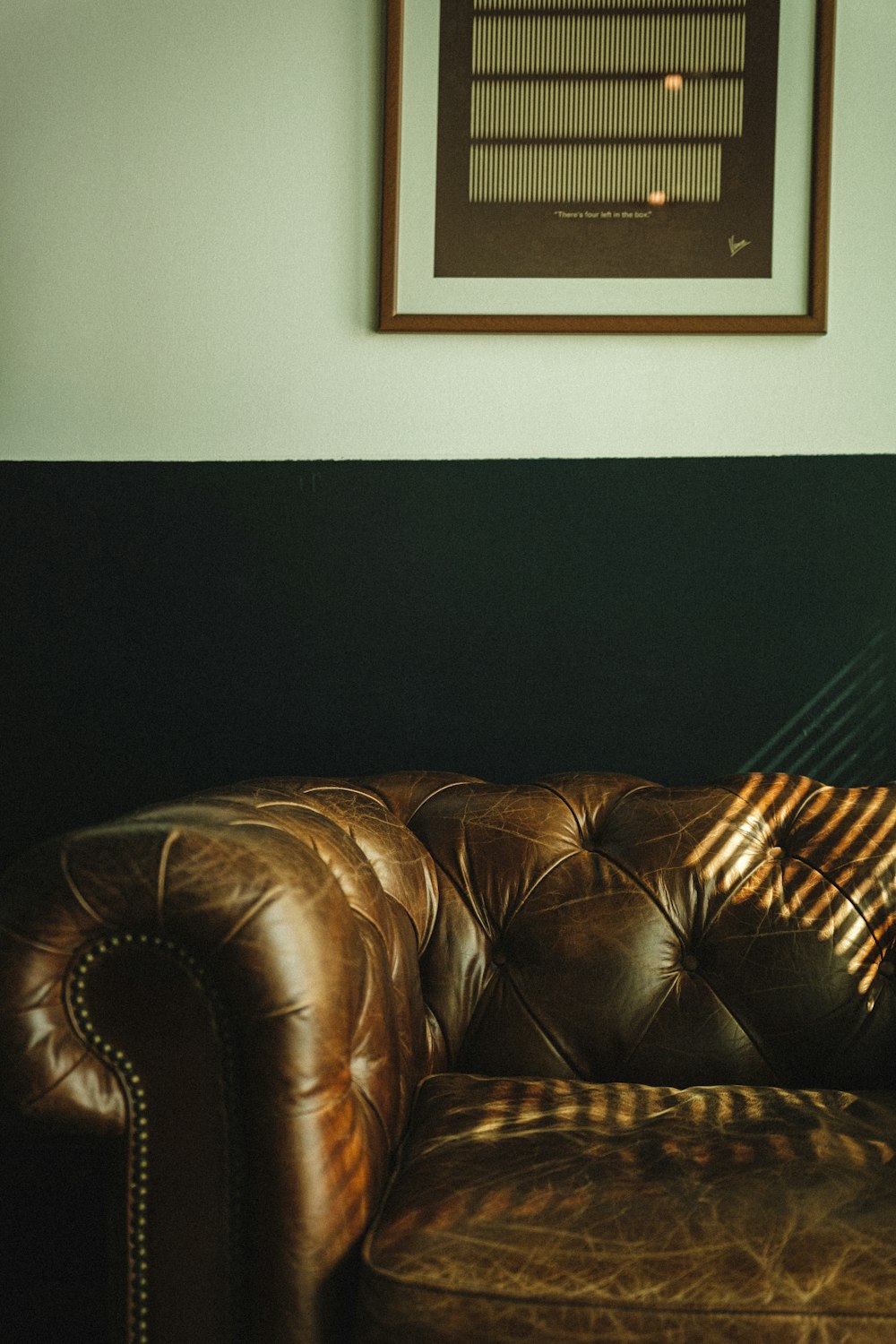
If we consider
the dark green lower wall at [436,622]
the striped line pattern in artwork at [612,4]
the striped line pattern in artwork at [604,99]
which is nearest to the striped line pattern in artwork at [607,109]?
the striped line pattern in artwork at [604,99]

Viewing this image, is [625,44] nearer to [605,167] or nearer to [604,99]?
→ [604,99]

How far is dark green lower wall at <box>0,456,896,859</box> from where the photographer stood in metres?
1.90

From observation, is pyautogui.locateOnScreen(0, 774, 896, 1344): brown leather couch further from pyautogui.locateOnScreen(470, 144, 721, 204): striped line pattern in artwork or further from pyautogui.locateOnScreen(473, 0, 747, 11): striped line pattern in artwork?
pyautogui.locateOnScreen(473, 0, 747, 11): striped line pattern in artwork

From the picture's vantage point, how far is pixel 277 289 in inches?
76.9

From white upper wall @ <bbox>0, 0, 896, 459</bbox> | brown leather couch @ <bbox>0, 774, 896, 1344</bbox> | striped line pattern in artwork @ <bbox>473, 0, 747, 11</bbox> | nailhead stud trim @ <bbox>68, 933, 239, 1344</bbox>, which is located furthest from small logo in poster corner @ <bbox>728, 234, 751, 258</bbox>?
nailhead stud trim @ <bbox>68, 933, 239, 1344</bbox>

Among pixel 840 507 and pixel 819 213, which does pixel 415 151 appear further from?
pixel 840 507

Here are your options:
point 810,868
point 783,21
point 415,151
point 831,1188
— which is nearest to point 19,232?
point 415,151

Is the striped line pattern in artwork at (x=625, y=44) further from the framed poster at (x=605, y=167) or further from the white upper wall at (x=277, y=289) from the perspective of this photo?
the white upper wall at (x=277, y=289)

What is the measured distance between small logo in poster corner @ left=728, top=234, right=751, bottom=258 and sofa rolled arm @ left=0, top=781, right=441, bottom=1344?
1.53m

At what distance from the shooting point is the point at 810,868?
5.06 ft

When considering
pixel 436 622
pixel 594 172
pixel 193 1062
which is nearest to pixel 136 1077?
pixel 193 1062

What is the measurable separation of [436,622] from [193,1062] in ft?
3.54

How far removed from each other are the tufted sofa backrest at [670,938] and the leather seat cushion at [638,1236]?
241 mm

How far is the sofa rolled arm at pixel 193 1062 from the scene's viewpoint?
98cm
